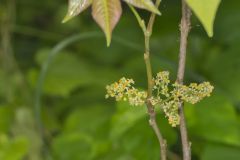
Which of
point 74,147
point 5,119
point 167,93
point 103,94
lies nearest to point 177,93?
point 167,93

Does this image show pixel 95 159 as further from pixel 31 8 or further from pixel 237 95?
pixel 31 8

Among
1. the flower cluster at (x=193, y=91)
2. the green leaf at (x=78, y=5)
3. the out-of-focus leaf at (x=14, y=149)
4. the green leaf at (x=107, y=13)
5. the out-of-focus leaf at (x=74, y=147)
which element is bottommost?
the flower cluster at (x=193, y=91)

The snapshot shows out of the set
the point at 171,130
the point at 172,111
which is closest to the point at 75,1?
the point at 172,111

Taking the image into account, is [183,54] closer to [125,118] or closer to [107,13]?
[107,13]

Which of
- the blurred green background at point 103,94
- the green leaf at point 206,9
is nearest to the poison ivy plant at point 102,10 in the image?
the green leaf at point 206,9

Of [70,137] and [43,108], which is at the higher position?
[43,108]

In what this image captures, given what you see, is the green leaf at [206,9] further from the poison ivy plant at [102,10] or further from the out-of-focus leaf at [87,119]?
the out-of-focus leaf at [87,119]
